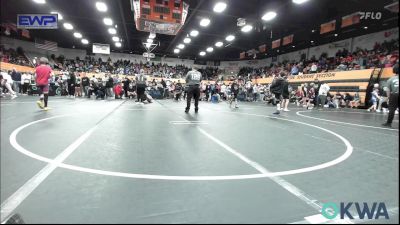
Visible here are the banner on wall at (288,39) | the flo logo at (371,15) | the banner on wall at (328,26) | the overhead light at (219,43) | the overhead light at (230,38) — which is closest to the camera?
the flo logo at (371,15)

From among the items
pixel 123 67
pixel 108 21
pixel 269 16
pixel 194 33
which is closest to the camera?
pixel 269 16

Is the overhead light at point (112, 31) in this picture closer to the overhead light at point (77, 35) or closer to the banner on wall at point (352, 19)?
the overhead light at point (77, 35)

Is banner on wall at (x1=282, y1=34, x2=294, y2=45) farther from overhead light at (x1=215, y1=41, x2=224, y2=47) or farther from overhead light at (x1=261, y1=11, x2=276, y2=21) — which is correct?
overhead light at (x1=215, y1=41, x2=224, y2=47)

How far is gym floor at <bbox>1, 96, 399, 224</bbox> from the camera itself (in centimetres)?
201

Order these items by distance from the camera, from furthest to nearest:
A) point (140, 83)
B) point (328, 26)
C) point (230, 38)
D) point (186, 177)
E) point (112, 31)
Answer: point (230, 38) < point (112, 31) < point (328, 26) < point (140, 83) < point (186, 177)

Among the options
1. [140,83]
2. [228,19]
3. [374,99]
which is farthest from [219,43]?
[140,83]

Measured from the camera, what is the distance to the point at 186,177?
9.43 feet

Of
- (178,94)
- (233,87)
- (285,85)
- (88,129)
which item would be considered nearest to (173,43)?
(178,94)

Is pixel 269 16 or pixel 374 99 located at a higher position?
pixel 269 16

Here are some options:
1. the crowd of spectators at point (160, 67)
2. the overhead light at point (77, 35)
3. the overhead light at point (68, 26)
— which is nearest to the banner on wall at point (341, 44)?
the crowd of spectators at point (160, 67)

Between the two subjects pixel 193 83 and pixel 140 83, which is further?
pixel 140 83

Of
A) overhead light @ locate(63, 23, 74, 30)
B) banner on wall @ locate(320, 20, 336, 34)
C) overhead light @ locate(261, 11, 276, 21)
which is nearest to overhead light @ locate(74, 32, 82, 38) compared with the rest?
overhead light @ locate(63, 23, 74, 30)

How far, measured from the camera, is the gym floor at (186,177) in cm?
201

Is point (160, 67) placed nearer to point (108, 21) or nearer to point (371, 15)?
point (108, 21)
